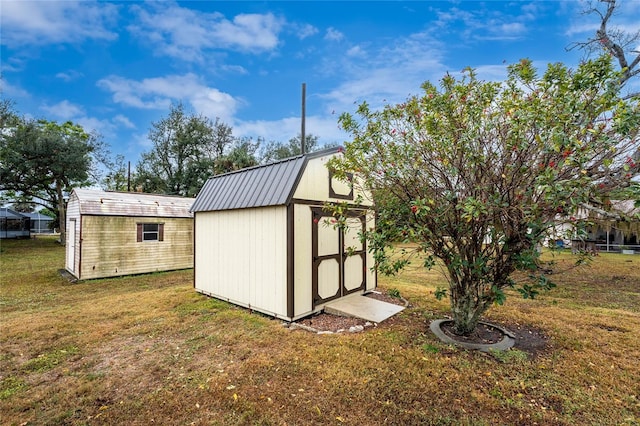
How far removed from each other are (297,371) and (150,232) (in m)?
9.20

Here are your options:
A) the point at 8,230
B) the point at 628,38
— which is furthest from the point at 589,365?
the point at 8,230

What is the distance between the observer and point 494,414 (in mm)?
2443

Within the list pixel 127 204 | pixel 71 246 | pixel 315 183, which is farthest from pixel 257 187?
pixel 71 246

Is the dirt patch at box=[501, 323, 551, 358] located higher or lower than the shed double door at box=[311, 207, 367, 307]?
lower

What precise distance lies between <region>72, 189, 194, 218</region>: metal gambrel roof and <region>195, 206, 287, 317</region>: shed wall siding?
101 inches

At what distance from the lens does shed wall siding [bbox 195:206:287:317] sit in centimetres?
483

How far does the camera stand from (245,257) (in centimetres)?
549

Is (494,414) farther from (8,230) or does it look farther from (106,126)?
(8,230)

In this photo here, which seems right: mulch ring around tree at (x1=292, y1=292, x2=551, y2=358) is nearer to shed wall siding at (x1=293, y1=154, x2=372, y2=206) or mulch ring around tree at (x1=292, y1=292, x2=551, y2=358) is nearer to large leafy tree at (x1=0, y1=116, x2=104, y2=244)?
shed wall siding at (x1=293, y1=154, x2=372, y2=206)

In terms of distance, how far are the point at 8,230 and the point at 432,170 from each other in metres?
38.2

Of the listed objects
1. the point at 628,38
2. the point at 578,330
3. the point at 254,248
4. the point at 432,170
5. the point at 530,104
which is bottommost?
the point at 578,330

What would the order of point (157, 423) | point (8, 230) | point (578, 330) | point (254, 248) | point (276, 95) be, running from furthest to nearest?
point (8, 230) < point (276, 95) < point (254, 248) < point (578, 330) < point (157, 423)

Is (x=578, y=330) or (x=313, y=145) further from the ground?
(x=313, y=145)

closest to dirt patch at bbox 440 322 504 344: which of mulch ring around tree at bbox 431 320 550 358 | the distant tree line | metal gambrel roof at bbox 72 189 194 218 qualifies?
mulch ring around tree at bbox 431 320 550 358
